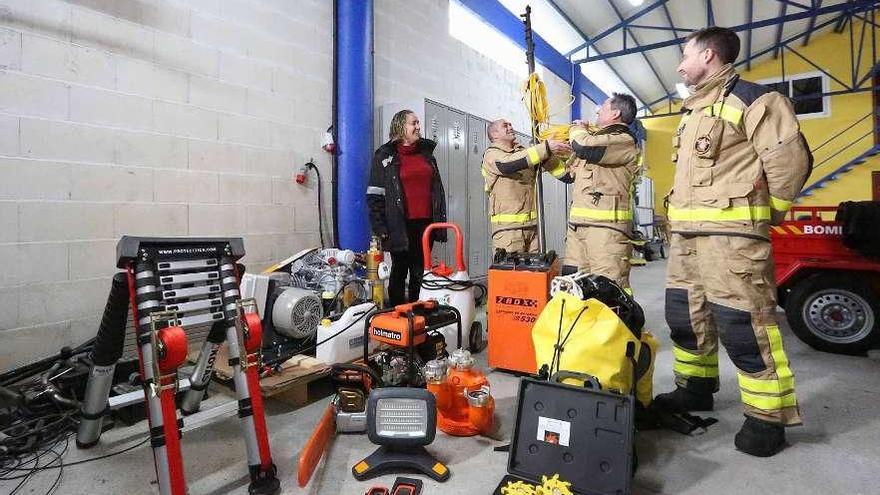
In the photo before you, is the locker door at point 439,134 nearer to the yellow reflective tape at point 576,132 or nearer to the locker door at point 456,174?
the locker door at point 456,174

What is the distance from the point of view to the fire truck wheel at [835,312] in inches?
112

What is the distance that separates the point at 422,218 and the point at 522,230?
78 centimetres

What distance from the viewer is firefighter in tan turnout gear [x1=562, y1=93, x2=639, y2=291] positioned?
96.2 inches

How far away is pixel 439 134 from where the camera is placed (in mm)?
4395

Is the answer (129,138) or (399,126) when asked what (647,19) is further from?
(129,138)

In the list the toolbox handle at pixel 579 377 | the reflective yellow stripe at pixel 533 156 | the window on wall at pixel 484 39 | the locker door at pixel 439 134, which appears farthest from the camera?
the window on wall at pixel 484 39

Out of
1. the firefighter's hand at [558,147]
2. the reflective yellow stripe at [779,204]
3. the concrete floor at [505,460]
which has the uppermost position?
the firefighter's hand at [558,147]

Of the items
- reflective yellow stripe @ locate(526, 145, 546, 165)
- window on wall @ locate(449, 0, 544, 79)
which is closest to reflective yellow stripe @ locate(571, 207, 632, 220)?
reflective yellow stripe @ locate(526, 145, 546, 165)

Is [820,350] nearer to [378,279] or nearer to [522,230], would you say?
[522,230]

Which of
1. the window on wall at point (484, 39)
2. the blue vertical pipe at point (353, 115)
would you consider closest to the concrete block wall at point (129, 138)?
the blue vertical pipe at point (353, 115)

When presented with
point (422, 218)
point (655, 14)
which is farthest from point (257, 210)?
point (655, 14)

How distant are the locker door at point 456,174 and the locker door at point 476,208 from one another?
0.28 ft

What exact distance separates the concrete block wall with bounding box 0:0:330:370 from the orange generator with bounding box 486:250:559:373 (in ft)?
5.69

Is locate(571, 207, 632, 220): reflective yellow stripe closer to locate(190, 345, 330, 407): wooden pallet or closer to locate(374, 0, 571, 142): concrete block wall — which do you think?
locate(374, 0, 571, 142): concrete block wall
